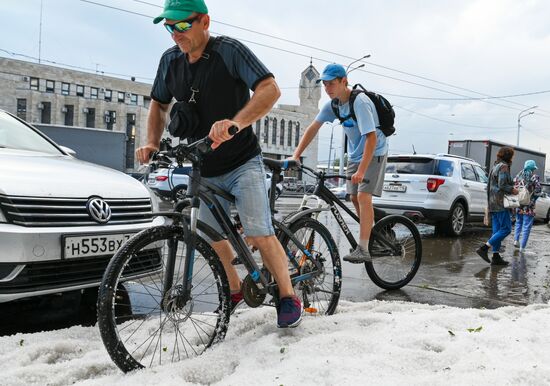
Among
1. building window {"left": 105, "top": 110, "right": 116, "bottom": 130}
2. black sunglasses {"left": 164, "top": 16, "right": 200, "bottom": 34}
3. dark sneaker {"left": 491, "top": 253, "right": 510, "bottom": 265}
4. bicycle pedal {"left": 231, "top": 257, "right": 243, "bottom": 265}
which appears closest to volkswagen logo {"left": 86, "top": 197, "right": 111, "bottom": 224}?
bicycle pedal {"left": 231, "top": 257, "right": 243, "bottom": 265}

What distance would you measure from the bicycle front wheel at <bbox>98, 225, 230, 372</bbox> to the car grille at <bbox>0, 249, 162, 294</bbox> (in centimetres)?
9

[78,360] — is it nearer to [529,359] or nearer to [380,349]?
[380,349]

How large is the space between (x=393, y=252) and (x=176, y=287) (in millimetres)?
2750

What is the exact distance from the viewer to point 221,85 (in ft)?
8.91

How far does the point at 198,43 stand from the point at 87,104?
70.1 m

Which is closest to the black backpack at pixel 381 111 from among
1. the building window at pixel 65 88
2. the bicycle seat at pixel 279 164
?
the bicycle seat at pixel 279 164

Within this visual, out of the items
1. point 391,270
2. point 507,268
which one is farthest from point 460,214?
point 391,270

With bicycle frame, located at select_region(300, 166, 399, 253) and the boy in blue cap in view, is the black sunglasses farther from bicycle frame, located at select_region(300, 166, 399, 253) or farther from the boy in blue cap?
bicycle frame, located at select_region(300, 166, 399, 253)

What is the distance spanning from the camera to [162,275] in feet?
8.39

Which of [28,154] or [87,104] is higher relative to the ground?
[87,104]

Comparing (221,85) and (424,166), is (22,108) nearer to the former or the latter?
(424,166)

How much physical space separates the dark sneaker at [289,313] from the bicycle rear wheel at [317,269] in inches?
21.6

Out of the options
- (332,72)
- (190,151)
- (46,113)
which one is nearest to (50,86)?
(46,113)

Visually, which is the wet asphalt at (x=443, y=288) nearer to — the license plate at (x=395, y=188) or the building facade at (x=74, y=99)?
the license plate at (x=395, y=188)
